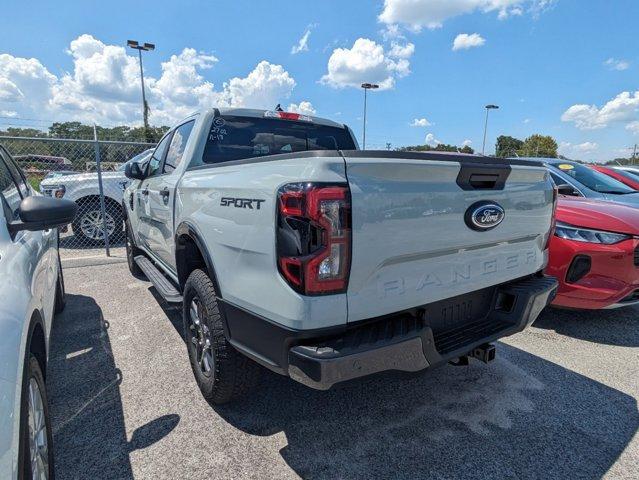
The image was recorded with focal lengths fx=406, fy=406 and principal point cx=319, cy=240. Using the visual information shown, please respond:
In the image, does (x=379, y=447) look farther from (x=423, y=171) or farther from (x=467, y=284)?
(x=423, y=171)

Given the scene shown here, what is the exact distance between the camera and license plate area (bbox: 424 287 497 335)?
2.19m

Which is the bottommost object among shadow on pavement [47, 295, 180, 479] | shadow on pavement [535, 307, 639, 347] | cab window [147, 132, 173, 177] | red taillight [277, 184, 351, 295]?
shadow on pavement [47, 295, 180, 479]

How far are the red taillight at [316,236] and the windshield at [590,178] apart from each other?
5443mm

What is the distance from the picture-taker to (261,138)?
139 inches

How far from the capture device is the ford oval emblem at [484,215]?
2146mm

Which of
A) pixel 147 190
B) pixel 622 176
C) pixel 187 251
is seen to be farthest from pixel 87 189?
pixel 622 176

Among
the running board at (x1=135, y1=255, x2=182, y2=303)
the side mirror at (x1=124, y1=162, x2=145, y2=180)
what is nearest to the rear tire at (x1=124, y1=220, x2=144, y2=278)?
the running board at (x1=135, y1=255, x2=182, y2=303)

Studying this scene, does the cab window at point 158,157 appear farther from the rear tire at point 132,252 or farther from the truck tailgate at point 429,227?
the truck tailgate at point 429,227

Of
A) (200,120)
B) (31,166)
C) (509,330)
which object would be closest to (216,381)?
(509,330)

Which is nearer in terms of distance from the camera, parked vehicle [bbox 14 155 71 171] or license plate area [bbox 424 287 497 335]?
license plate area [bbox 424 287 497 335]

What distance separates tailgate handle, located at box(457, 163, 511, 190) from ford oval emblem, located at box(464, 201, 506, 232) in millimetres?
100

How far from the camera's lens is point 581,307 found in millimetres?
3814

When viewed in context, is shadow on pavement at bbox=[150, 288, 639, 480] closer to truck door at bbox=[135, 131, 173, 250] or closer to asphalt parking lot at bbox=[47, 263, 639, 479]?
asphalt parking lot at bbox=[47, 263, 639, 479]

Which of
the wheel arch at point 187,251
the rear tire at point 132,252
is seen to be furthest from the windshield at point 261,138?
the rear tire at point 132,252
